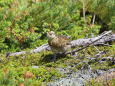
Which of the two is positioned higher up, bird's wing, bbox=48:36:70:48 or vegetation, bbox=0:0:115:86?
bird's wing, bbox=48:36:70:48

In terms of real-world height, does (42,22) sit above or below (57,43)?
below

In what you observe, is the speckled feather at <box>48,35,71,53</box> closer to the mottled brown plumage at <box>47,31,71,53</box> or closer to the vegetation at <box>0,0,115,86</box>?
the mottled brown plumage at <box>47,31,71,53</box>

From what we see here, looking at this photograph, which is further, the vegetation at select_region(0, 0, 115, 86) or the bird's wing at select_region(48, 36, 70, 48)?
the vegetation at select_region(0, 0, 115, 86)

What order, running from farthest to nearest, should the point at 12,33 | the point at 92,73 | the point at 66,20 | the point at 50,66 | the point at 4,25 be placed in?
the point at 66,20
the point at 12,33
the point at 4,25
the point at 50,66
the point at 92,73

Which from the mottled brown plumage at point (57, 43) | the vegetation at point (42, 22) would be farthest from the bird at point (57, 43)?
the vegetation at point (42, 22)

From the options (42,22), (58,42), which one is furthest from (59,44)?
(42,22)

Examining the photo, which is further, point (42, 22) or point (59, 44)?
point (42, 22)

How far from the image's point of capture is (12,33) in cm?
764

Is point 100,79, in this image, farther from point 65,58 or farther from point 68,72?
point 65,58

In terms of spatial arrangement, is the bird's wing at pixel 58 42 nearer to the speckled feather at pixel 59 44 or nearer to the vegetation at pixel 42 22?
the speckled feather at pixel 59 44

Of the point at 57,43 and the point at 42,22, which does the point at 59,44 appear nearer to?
the point at 57,43

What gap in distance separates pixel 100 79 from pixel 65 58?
1.21 meters

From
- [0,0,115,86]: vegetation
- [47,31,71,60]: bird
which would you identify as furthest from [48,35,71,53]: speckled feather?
[0,0,115,86]: vegetation

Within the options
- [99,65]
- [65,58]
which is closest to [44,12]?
[65,58]
